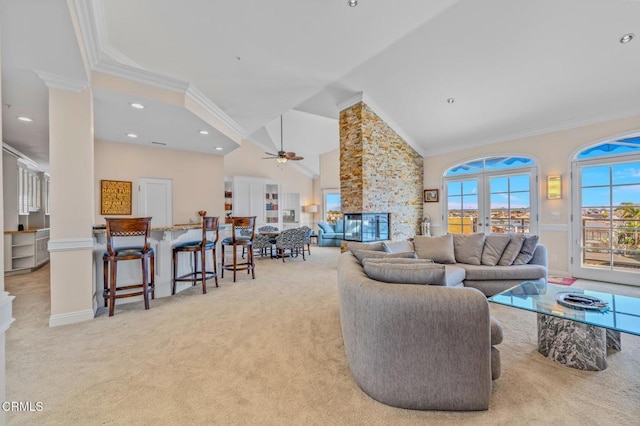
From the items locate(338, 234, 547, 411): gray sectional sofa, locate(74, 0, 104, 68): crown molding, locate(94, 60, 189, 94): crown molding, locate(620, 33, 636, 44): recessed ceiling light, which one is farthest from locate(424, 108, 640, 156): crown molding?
locate(74, 0, 104, 68): crown molding

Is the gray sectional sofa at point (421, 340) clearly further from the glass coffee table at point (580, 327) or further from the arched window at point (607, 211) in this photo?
the arched window at point (607, 211)

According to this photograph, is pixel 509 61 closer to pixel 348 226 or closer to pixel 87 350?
pixel 348 226

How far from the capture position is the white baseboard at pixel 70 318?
2824mm

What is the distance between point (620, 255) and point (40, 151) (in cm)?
1093

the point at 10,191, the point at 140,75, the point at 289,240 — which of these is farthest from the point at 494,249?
the point at 10,191

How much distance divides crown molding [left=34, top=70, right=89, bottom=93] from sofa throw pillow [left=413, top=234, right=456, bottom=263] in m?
4.54

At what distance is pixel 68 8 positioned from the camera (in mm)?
1911

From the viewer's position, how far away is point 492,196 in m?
5.83

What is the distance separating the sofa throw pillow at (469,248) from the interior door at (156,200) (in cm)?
525

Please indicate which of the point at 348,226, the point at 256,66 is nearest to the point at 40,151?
the point at 256,66

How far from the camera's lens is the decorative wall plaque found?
4993mm

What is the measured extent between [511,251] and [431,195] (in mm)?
3176

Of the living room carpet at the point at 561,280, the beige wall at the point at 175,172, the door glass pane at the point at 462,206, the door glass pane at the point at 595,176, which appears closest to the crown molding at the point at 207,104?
the beige wall at the point at 175,172

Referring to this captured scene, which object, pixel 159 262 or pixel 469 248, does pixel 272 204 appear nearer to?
pixel 159 262
